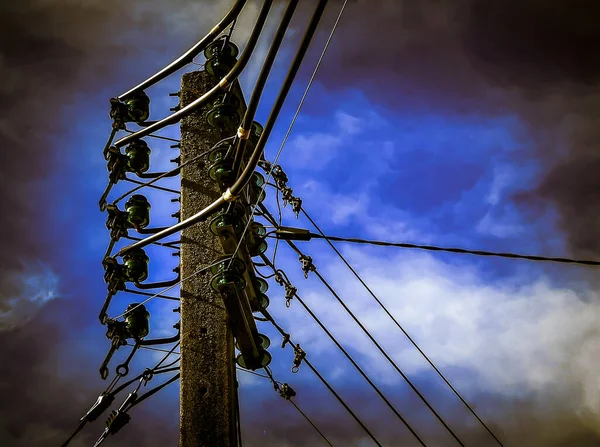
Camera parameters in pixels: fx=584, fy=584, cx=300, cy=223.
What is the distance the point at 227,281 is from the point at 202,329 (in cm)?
53

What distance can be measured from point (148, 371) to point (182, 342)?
41.0 inches

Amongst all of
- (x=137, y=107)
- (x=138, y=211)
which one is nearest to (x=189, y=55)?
(x=137, y=107)

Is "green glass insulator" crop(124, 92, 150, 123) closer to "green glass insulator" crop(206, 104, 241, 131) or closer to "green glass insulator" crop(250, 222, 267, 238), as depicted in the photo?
"green glass insulator" crop(206, 104, 241, 131)

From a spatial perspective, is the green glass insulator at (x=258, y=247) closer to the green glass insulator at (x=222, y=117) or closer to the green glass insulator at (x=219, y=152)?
the green glass insulator at (x=219, y=152)

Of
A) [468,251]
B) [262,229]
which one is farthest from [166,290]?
[468,251]

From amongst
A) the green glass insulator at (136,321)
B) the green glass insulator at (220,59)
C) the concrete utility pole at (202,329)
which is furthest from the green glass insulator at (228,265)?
the green glass insulator at (220,59)

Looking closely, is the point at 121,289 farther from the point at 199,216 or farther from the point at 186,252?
the point at 199,216

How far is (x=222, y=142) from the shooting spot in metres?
5.49

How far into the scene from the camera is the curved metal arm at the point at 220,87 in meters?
3.89

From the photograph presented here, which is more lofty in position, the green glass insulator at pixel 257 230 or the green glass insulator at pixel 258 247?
the green glass insulator at pixel 257 230

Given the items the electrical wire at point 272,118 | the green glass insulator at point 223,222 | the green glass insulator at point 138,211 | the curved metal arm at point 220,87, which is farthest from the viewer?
the green glass insulator at point 138,211

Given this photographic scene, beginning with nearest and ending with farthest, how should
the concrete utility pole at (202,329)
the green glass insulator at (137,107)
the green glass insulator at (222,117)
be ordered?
the concrete utility pole at (202,329), the green glass insulator at (222,117), the green glass insulator at (137,107)

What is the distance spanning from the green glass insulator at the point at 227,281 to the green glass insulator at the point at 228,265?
0.05 metres

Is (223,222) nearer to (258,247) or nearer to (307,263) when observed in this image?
(258,247)
